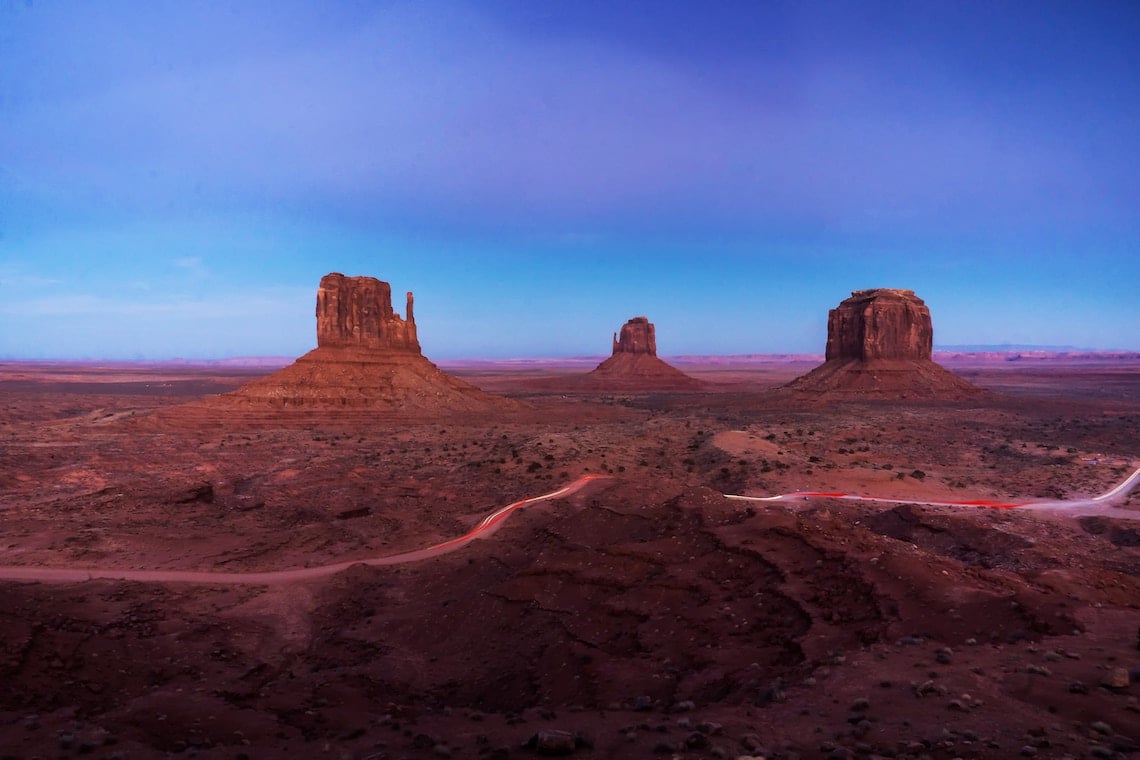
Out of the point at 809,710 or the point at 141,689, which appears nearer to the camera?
the point at 809,710

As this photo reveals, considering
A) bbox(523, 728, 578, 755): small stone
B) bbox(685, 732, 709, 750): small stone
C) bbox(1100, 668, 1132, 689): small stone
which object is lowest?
bbox(523, 728, 578, 755): small stone

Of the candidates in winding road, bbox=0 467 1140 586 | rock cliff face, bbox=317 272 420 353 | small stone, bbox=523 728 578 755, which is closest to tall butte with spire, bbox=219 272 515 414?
rock cliff face, bbox=317 272 420 353

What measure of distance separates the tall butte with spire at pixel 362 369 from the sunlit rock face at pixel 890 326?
47.9 metres

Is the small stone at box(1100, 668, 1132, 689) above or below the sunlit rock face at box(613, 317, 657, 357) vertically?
below

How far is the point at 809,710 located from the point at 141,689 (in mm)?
10182

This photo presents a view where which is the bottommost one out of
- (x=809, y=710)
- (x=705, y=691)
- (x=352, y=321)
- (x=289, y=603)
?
(x=289, y=603)

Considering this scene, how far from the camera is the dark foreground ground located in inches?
265

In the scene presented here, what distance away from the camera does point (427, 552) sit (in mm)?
17906

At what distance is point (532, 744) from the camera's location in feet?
21.6

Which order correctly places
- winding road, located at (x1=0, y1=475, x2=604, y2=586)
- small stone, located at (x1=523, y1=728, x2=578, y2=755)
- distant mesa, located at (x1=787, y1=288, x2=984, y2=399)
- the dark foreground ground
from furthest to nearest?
distant mesa, located at (x1=787, y1=288, x2=984, y2=399)
winding road, located at (x1=0, y1=475, x2=604, y2=586)
the dark foreground ground
small stone, located at (x1=523, y1=728, x2=578, y2=755)

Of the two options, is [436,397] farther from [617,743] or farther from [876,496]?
[617,743]

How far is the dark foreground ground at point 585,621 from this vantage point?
6.73 m

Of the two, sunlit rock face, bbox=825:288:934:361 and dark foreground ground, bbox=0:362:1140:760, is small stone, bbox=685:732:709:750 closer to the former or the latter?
dark foreground ground, bbox=0:362:1140:760

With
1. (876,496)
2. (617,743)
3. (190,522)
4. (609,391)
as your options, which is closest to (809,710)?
(617,743)
